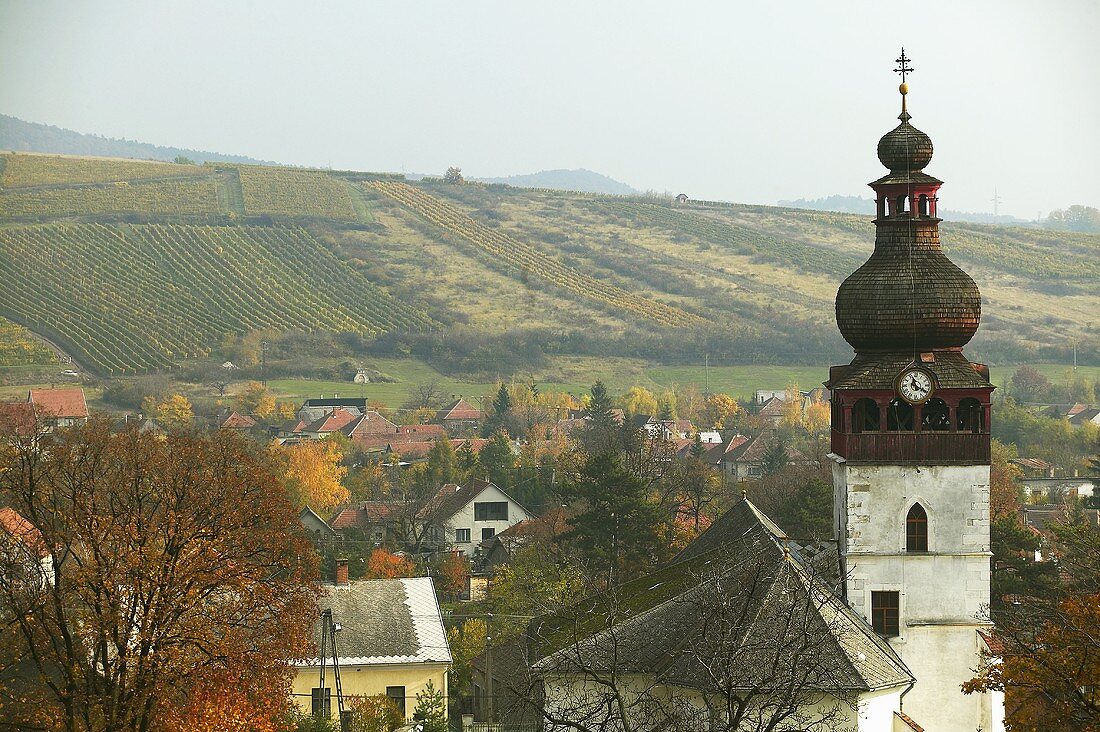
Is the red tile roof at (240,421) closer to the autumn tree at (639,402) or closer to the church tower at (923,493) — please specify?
the autumn tree at (639,402)

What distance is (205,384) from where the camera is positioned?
16888cm

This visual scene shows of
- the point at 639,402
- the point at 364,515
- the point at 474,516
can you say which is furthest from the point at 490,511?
the point at 639,402

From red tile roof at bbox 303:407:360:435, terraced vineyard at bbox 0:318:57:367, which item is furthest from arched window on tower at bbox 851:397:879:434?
terraced vineyard at bbox 0:318:57:367

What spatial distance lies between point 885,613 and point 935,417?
4395 millimetres

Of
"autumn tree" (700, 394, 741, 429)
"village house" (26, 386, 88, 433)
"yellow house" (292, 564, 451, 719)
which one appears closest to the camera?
"yellow house" (292, 564, 451, 719)

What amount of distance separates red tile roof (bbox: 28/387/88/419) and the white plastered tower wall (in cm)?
10629

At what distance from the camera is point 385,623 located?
46.3 metres

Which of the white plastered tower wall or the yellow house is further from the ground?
the white plastered tower wall

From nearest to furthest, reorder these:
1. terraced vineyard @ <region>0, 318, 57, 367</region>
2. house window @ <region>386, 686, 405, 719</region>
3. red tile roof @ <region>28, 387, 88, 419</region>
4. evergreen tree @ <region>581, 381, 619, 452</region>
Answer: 1. house window @ <region>386, 686, 405, 719</region>
2. evergreen tree @ <region>581, 381, 619, 452</region>
3. red tile roof @ <region>28, 387, 88, 419</region>
4. terraced vineyard @ <region>0, 318, 57, 367</region>

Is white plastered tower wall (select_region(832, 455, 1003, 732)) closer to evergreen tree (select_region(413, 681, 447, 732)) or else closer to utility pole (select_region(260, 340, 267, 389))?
evergreen tree (select_region(413, 681, 447, 732))

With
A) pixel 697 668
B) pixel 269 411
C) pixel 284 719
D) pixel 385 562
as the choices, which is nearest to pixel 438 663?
pixel 284 719

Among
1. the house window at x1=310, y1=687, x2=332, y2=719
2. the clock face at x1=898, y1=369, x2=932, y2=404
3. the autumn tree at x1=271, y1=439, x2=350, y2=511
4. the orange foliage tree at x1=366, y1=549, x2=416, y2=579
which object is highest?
the clock face at x1=898, y1=369, x2=932, y2=404

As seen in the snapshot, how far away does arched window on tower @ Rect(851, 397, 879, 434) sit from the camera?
3497 cm

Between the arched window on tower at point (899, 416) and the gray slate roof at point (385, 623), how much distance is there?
15384mm
